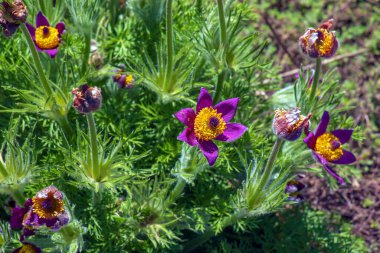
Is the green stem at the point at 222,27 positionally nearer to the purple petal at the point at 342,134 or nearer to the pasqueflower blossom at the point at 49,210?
the purple petal at the point at 342,134

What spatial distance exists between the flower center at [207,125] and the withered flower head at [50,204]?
1.54 feet

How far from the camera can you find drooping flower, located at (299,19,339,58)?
1.71 metres

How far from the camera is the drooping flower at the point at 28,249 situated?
72.6 inches

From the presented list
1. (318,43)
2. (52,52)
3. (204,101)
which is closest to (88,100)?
(204,101)

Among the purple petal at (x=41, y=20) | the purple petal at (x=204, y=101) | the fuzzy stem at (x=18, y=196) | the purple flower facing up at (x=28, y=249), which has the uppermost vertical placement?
the purple petal at (x=41, y=20)

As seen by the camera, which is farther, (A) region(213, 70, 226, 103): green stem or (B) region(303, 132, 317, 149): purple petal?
(A) region(213, 70, 226, 103): green stem

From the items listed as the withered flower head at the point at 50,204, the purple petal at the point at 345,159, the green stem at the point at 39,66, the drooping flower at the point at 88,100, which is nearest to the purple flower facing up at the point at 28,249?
the withered flower head at the point at 50,204

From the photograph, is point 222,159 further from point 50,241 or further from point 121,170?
point 50,241

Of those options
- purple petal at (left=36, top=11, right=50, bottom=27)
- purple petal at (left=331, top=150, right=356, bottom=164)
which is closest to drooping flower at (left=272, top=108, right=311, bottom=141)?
purple petal at (left=331, top=150, right=356, bottom=164)

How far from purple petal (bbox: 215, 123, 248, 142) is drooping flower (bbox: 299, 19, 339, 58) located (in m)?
0.34

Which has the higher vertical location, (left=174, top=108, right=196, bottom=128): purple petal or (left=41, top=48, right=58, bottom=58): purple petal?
(left=41, top=48, right=58, bottom=58): purple petal

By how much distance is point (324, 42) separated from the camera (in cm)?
172

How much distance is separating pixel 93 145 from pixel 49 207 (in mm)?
232

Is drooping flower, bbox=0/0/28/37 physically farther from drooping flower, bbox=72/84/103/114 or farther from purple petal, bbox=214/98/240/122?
purple petal, bbox=214/98/240/122
